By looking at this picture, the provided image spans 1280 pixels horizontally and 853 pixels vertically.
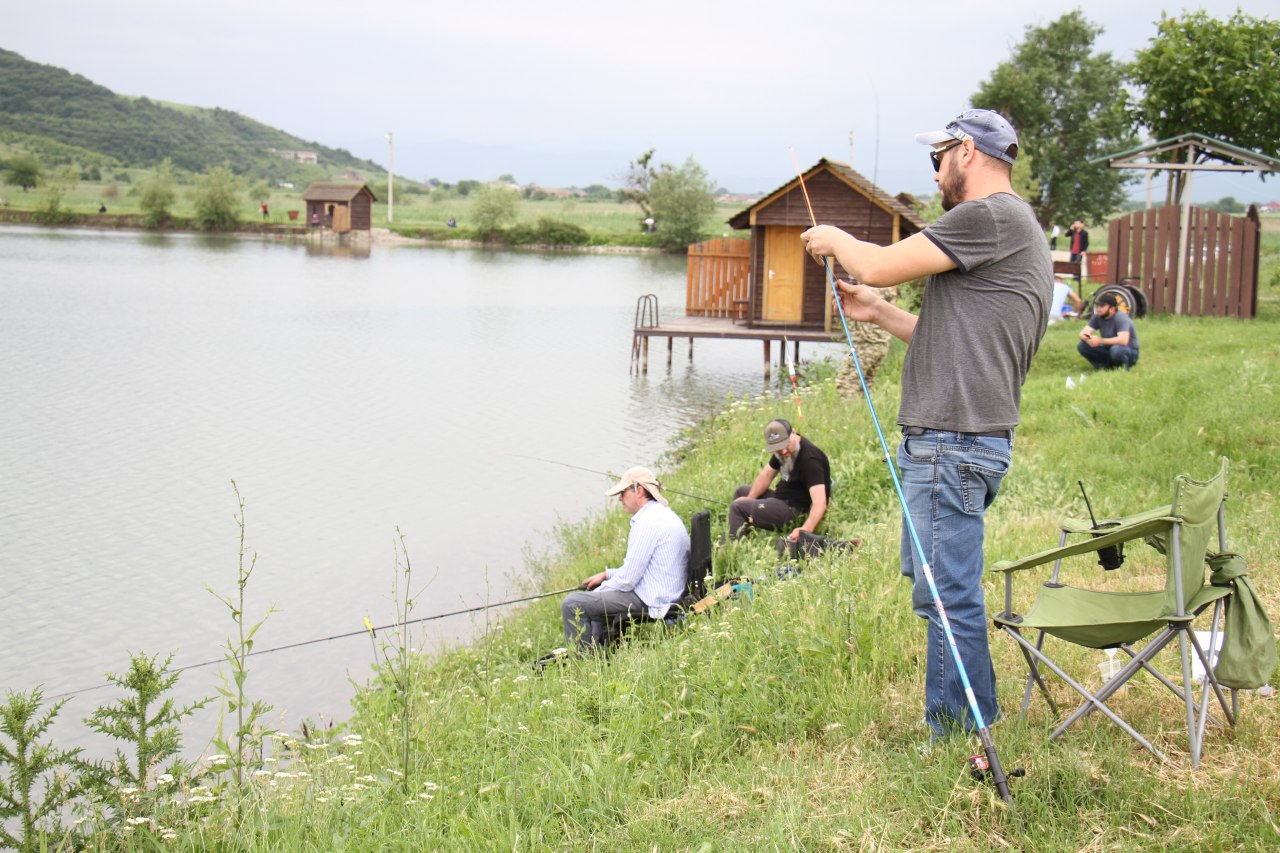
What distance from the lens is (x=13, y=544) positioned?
11.2 m

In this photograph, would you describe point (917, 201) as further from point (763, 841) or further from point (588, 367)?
point (763, 841)

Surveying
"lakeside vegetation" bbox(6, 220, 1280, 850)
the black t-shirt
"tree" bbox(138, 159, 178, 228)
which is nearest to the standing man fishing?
"lakeside vegetation" bbox(6, 220, 1280, 850)

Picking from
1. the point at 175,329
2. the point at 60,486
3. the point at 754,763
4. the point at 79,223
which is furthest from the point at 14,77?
the point at 754,763

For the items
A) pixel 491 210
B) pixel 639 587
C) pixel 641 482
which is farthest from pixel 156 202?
pixel 639 587

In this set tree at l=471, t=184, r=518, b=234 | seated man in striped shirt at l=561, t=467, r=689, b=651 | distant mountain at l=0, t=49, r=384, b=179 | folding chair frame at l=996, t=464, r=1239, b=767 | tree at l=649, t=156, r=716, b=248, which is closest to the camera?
folding chair frame at l=996, t=464, r=1239, b=767

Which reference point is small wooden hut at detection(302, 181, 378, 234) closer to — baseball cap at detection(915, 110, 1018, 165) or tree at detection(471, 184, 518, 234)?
tree at detection(471, 184, 518, 234)

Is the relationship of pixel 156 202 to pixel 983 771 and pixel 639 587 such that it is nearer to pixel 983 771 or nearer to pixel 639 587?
pixel 639 587

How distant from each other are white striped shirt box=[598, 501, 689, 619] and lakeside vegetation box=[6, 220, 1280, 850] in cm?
31

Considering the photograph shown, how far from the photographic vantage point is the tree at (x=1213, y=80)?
830 inches

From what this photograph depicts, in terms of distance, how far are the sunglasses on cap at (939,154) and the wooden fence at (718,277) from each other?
22.9m

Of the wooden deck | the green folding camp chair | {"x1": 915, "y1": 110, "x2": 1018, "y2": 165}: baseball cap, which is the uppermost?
{"x1": 915, "y1": 110, "x2": 1018, "y2": 165}: baseball cap

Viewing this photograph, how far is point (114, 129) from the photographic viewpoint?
538 ft

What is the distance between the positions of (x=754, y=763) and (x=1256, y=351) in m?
12.1

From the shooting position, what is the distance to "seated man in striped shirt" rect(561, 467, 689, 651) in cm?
730
